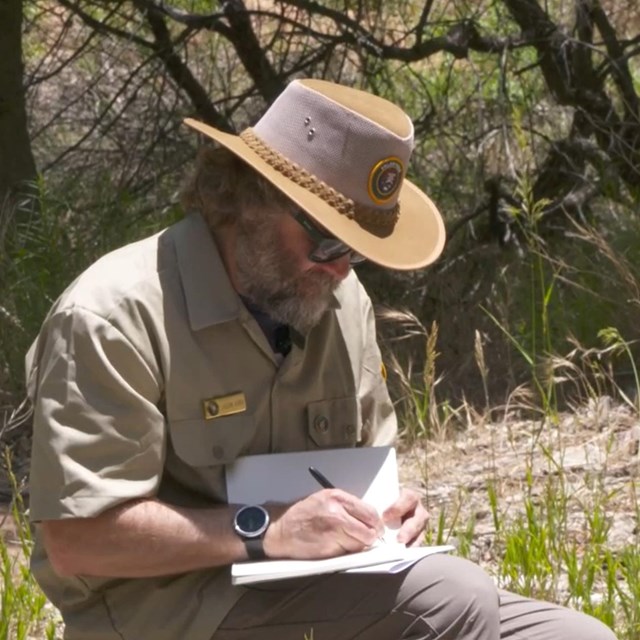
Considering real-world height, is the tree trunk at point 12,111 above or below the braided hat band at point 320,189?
below

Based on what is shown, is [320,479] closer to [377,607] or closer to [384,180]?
[377,607]

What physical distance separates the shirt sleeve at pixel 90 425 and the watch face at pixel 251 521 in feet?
0.53

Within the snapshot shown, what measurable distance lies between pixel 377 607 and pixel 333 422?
443 millimetres

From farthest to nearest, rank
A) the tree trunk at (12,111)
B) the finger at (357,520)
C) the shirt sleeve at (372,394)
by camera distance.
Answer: the tree trunk at (12,111) < the shirt sleeve at (372,394) < the finger at (357,520)

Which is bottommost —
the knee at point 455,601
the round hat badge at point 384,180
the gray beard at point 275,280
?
the knee at point 455,601

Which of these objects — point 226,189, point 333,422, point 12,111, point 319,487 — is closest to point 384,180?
point 226,189

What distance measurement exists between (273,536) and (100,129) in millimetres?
4873

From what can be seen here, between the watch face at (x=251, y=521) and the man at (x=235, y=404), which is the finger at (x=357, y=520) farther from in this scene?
the watch face at (x=251, y=521)

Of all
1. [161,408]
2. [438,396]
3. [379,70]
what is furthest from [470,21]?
[161,408]

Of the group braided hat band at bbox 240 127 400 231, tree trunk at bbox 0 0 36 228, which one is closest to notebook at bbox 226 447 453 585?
braided hat band at bbox 240 127 400 231

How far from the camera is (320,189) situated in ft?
10.4

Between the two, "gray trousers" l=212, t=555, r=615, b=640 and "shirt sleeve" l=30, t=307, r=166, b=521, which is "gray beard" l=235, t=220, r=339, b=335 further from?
"gray trousers" l=212, t=555, r=615, b=640

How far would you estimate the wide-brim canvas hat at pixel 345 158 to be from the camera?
3158 millimetres

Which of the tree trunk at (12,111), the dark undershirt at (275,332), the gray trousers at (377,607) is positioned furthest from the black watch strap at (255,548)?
the tree trunk at (12,111)
